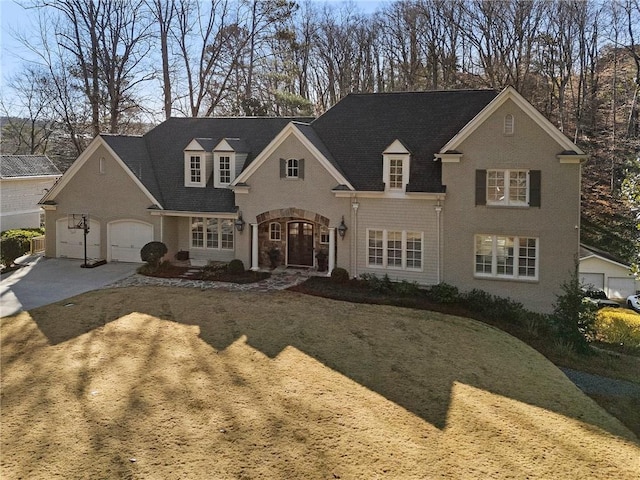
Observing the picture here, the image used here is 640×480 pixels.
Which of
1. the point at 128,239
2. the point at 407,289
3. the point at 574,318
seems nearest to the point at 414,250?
the point at 407,289

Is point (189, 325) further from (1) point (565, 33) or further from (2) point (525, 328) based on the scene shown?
(1) point (565, 33)

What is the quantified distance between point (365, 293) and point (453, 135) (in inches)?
294

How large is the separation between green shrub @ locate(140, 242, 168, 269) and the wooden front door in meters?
5.49

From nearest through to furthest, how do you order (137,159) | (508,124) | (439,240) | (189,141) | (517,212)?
1. (508,124)
2. (517,212)
3. (439,240)
4. (137,159)
5. (189,141)

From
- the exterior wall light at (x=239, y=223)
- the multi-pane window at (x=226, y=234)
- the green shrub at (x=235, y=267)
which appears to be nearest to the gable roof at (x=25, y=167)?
the multi-pane window at (x=226, y=234)

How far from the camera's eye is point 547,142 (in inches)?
791

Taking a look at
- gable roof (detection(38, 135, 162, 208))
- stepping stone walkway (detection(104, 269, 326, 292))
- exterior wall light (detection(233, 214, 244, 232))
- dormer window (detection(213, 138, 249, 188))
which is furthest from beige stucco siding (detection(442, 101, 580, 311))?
gable roof (detection(38, 135, 162, 208))

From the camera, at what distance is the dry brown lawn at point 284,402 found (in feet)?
30.9

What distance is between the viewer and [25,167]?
111 feet

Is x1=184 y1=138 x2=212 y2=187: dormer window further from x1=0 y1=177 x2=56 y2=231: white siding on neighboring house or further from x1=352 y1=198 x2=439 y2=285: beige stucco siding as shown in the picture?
x1=0 y1=177 x2=56 y2=231: white siding on neighboring house

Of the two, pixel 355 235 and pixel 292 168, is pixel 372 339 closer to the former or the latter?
pixel 355 235

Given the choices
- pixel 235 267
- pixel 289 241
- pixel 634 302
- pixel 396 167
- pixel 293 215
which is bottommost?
pixel 634 302

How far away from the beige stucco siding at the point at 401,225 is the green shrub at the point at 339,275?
616mm

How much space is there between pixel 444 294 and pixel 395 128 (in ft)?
25.8
